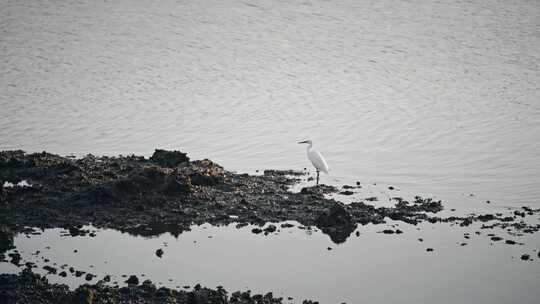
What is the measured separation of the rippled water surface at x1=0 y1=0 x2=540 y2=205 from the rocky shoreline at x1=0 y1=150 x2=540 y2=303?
10.1 feet

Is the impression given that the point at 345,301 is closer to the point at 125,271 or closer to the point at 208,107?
the point at 125,271

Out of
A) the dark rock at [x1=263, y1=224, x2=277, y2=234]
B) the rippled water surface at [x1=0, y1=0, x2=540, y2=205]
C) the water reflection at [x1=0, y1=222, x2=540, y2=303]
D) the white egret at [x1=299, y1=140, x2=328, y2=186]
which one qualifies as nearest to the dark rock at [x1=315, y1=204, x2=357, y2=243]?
the water reflection at [x1=0, y1=222, x2=540, y2=303]

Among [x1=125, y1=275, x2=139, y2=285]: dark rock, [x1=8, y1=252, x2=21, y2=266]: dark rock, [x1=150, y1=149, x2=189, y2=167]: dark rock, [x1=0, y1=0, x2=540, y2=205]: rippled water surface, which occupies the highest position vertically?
[x1=0, y1=0, x2=540, y2=205]: rippled water surface

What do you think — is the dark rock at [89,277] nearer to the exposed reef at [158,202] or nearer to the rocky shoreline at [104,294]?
the rocky shoreline at [104,294]

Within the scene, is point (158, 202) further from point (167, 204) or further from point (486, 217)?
point (486, 217)

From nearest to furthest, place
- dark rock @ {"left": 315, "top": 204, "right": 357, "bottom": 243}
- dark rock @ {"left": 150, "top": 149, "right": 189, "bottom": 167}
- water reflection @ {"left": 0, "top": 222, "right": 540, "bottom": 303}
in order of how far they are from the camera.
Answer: water reflection @ {"left": 0, "top": 222, "right": 540, "bottom": 303} → dark rock @ {"left": 315, "top": 204, "right": 357, "bottom": 243} → dark rock @ {"left": 150, "top": 149, "right": 189, "bottom": 167}

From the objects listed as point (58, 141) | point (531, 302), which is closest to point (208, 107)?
point (58, 141)

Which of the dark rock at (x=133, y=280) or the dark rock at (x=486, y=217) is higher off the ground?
the dark rock at (x=486, y=217)

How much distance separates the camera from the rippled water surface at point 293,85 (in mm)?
30047

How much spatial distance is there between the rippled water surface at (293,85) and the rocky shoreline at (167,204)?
121 inches

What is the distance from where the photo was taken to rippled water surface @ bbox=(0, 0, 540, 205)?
30047 millimetres

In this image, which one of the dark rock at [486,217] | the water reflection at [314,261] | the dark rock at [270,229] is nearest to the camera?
the water reflection at [314,261]

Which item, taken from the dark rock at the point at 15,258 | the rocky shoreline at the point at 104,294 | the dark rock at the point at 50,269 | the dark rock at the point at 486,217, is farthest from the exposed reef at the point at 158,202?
the rocky shoreline at the point at 104,294

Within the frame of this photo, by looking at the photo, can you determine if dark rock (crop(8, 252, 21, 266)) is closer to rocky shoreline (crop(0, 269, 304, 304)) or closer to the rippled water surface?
rocky shoreline (crop(0, 269, 304, 304))
